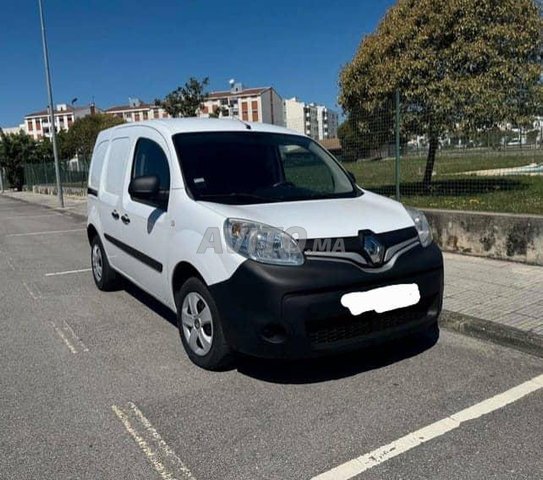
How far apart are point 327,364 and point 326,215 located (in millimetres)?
1162

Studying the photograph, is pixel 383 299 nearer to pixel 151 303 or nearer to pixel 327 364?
pixel 327 364

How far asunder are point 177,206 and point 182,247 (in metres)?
0.36

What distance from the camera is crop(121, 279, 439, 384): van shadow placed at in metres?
3.70

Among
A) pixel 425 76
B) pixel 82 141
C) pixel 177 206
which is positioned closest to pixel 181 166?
pixel 177 206

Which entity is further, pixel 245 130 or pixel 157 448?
pixel 245 130

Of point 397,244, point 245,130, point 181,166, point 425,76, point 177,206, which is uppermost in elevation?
point 425,76

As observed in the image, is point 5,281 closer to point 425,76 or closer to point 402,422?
point 402,422

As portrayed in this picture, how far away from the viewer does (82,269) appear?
26.7 ft

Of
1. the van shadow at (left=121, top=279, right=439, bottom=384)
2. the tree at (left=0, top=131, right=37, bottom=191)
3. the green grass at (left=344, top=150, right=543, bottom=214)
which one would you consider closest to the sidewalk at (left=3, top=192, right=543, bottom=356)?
the van shadow at (left=121, top=279, right=439, bottom=384)

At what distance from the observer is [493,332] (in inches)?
170

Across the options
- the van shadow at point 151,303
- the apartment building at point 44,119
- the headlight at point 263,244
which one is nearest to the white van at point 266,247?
the headlight at point 263,244

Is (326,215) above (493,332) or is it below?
above

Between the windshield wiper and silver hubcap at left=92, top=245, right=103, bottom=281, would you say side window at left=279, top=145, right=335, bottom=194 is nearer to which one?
the windshield wiper

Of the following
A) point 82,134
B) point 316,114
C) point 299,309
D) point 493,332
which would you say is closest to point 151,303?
point 299,309
